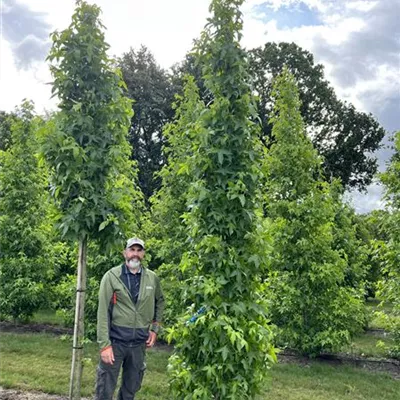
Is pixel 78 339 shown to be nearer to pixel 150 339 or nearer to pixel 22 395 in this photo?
pixel 150 339

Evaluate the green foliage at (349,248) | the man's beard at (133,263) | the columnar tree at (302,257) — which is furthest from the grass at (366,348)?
the man's beard at (133,263)

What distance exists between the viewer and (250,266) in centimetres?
436

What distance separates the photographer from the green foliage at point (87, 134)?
14.5 feet

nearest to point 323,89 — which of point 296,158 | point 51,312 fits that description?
point 296,158

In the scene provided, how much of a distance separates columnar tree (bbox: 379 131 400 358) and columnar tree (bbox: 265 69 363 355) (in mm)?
1103

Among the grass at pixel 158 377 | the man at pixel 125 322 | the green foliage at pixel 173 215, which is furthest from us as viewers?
the green foliage at pixel 173 215

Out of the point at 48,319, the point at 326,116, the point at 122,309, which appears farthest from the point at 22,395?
the point at 326,116

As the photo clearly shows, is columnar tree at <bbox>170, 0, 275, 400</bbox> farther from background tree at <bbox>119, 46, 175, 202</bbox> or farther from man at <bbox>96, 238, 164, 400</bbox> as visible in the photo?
background tree at <bbox>119, 46, 175, 202</bbox>

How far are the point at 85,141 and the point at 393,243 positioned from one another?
5.14 meters

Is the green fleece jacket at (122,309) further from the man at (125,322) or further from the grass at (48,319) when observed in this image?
the grass at (48,319)

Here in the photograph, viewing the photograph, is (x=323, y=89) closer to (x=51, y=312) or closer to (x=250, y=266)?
(x=51, y=312)

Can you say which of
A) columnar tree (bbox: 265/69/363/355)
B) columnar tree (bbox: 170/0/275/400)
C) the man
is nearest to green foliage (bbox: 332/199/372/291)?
columnar tree (bbox: 265/69/363/355)

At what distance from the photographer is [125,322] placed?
430 cm

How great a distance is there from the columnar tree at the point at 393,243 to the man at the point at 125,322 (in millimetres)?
4403
